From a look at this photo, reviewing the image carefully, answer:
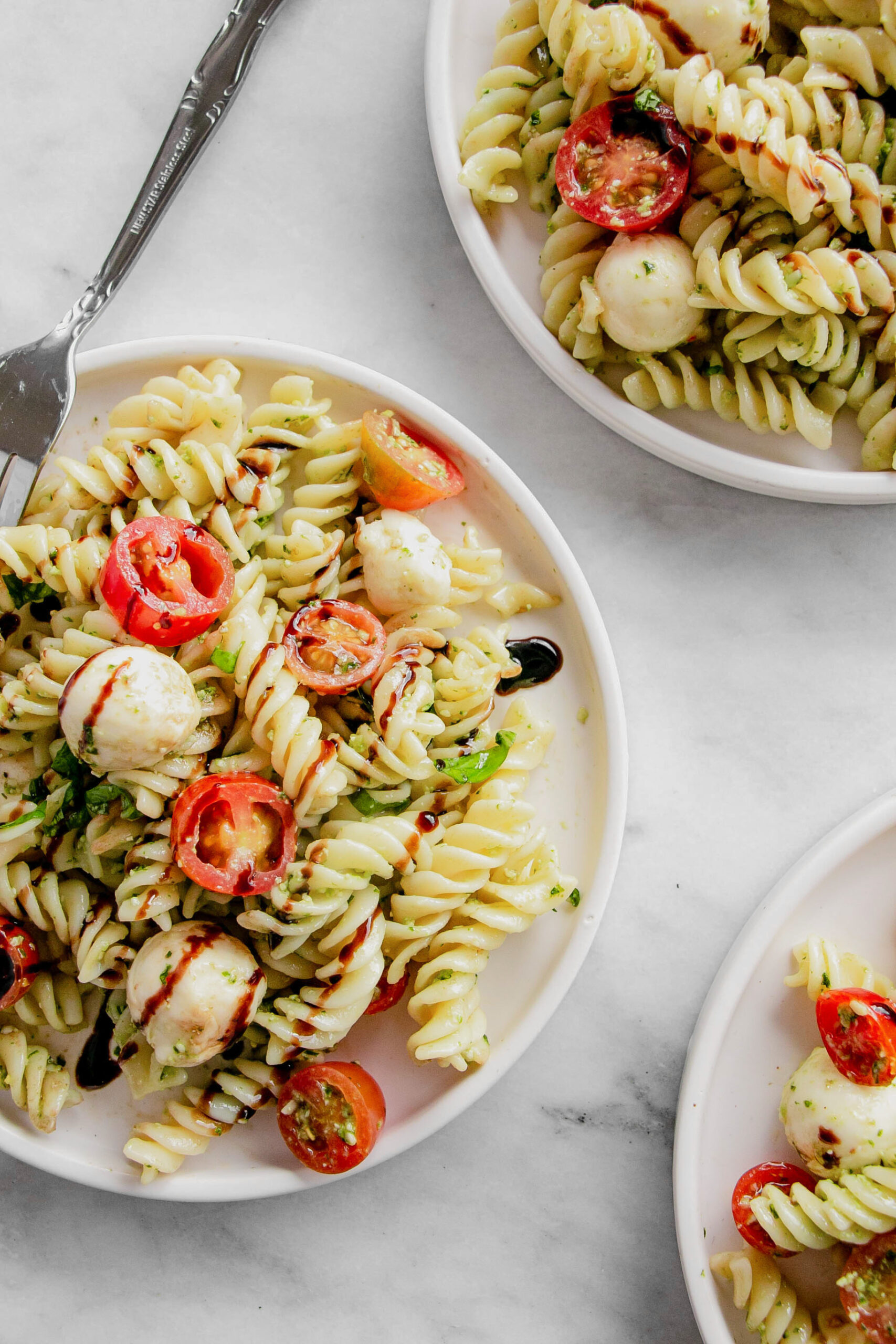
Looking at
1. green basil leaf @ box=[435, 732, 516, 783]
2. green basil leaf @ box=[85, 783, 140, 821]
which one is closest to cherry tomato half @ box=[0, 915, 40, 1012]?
green basil leaf @ box=[85, 783, 140, 821]

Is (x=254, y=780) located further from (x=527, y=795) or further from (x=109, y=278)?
(x=109, y=278)

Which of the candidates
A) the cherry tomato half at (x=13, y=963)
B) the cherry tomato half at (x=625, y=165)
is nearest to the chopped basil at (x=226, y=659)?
the cherry tomato half at (x=13, y=963)

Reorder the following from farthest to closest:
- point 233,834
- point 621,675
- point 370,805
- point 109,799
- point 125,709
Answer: point 621,675 < point 370,805 < point 109,799 < point 233,834 < point 125,709

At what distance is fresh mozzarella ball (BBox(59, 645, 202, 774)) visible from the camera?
220 centimetres

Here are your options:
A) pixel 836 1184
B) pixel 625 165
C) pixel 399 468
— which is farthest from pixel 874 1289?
pixel 625 165

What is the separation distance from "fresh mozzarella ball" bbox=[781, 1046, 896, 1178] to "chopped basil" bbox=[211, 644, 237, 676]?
6.05 ft

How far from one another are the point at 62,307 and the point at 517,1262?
3100 millimetres

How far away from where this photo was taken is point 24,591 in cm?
257

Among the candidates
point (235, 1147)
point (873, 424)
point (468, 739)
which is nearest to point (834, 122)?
point (873, 424)

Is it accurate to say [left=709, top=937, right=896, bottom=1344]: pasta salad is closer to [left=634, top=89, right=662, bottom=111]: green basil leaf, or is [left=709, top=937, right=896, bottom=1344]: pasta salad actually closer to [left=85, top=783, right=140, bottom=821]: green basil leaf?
[left=85, top=783, right=140, bottom=821]: green basil leaf

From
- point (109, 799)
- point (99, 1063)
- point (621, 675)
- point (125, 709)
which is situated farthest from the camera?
point (621, 675)

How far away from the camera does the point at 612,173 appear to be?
2.54m

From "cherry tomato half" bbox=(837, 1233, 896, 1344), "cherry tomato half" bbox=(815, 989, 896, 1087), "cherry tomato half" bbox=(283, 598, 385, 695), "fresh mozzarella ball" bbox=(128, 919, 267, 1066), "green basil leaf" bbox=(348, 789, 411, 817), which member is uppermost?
"cherry tomato half" bbox=(283, 598, 385, 695)

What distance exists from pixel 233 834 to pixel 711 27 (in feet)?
7.48
